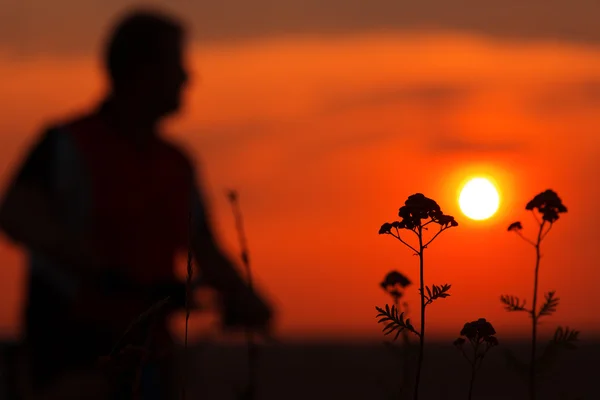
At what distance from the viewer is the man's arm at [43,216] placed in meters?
7.45

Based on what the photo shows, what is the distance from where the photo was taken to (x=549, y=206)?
12.3ft

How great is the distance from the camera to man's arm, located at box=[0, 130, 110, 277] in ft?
24.5

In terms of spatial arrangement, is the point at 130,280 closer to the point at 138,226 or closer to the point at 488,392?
the point at 138,226

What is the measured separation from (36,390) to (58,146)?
1.56 metres

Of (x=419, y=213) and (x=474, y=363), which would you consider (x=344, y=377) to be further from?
(x=474, y=363)

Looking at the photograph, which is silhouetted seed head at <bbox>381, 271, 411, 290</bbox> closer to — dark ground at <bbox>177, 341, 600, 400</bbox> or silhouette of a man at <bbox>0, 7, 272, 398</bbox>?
dark ground at <bbox>177, 341, 600, 400</bbox>

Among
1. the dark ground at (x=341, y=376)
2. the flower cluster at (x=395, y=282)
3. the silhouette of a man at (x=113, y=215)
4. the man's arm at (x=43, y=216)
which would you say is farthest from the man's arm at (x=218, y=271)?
the flower cluster at (x=395, y=282)

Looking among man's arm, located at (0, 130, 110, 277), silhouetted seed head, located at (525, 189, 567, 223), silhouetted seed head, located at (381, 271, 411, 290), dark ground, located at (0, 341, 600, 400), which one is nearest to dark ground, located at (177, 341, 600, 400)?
dark ground, located at (0, 341, 600, 400)

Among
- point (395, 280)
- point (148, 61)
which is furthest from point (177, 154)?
point (395, 280)

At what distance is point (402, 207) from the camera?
3.71 meters

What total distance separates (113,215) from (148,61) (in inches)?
46.5

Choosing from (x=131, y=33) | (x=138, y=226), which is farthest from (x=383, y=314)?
(x=131, y=33)

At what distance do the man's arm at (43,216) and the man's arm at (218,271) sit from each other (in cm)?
77

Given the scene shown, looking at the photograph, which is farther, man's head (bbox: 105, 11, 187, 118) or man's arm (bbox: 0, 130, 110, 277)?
man's head (bbox: 105, 11, 187, 118)
